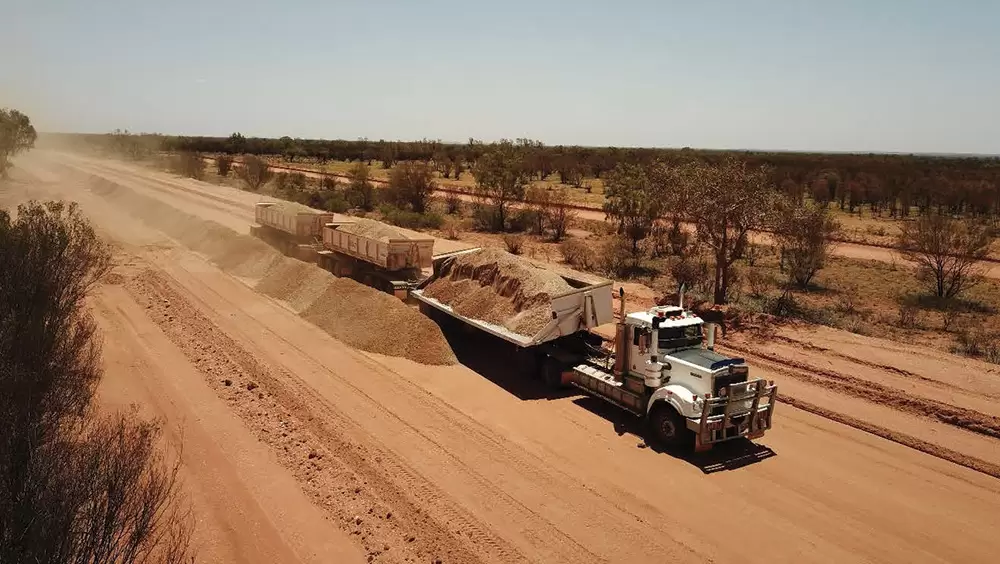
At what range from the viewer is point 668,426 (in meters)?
11.7

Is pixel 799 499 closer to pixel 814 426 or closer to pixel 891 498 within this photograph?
pixel 891 498

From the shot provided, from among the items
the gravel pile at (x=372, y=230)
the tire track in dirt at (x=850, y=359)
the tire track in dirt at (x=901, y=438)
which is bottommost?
the tire track in dirt at (x=901, y=438)

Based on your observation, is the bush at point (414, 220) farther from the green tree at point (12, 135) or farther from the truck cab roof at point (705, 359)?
the green tree at point (12, 135)

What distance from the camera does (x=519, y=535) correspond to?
Answer: 29.7 feet

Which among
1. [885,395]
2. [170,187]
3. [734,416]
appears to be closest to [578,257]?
[885,395]

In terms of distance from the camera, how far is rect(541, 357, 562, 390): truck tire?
14.5 m

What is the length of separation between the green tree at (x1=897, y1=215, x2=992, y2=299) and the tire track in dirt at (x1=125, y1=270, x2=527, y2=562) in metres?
23.0

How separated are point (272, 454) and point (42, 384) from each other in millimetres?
3650

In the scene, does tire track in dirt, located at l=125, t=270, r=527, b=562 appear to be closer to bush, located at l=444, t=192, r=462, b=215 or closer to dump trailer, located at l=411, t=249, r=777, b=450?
dump trailer, located at l=411, t=249, r=777, b=450

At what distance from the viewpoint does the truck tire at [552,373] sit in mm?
14461

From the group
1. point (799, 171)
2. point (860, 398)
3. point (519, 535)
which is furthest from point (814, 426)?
point (799, 171)

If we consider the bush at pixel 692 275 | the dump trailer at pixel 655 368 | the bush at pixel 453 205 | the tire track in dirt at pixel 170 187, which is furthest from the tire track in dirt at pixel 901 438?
the tire track in dirt at pixel 170 187

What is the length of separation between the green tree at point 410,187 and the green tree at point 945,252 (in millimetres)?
31119

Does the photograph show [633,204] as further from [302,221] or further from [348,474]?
[348,474]
